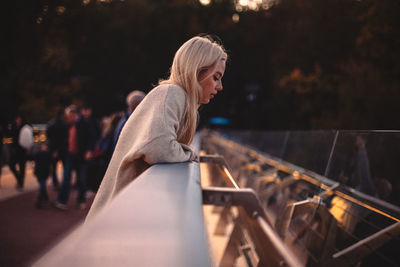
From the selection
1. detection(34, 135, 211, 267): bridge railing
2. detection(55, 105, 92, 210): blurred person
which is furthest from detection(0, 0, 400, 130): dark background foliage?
Answer: detection(34, 135, 211, 267): bridge railing

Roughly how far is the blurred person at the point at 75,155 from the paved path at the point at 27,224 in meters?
0.28

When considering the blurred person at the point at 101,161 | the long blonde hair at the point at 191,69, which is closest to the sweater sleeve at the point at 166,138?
the long blonde hair at the point at 191,69

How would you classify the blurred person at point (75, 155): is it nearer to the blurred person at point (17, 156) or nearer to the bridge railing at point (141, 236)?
the blurred person at point (17, 156)

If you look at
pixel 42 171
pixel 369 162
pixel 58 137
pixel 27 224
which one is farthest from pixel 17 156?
pixel 369 162

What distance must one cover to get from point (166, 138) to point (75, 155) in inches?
236

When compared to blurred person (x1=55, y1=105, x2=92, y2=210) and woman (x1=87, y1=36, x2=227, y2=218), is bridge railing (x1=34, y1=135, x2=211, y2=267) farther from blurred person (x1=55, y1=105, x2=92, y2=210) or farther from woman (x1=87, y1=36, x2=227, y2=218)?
blurred person (x1=55, y1=105, x2=92, y2=210)

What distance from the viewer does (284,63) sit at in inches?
1023

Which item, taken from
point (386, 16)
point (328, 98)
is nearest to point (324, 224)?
point (386, 16)

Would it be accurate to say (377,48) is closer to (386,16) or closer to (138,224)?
(386,16)

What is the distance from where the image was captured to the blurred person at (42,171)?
6438mm

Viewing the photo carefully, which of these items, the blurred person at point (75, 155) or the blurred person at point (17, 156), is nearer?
the blurred person at point (75, 155)

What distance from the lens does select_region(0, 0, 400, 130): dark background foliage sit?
1108 centimetres

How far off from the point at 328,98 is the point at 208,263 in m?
19.8

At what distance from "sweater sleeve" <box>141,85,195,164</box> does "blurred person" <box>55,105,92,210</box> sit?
5.42 meters
